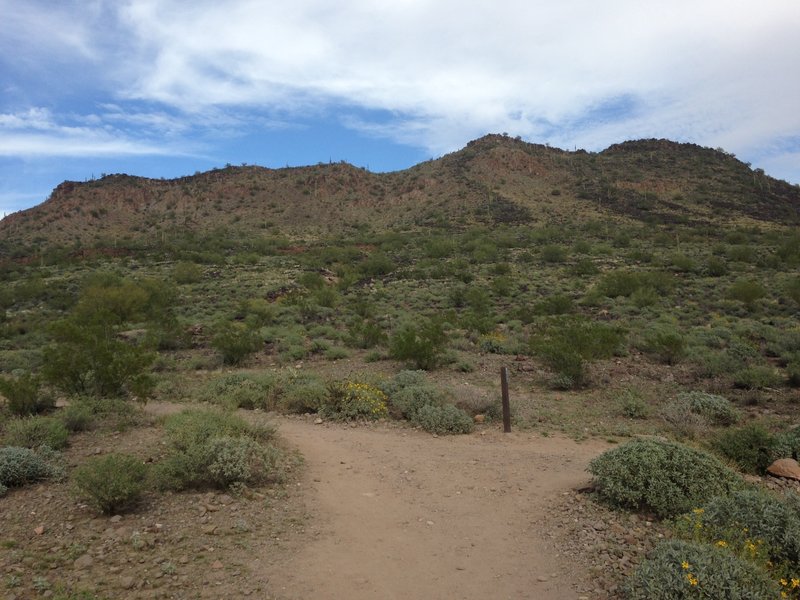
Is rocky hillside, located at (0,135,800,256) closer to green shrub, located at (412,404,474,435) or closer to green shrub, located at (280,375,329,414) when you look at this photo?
green shrub, located at (280,375,329,414)

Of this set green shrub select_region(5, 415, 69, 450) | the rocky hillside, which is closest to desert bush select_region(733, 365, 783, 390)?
green shrub select_region(5, 415, 69, 450)

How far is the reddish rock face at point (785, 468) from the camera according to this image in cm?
723

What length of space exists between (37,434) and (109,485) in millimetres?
3030

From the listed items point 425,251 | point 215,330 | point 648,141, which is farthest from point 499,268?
point 648,141

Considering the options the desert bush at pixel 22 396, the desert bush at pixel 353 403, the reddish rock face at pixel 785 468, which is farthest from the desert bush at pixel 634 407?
the desert bush at pixel 22 396

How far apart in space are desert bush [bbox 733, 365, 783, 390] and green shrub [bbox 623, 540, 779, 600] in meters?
9.41

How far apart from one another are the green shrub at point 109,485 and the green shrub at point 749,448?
25.6ft

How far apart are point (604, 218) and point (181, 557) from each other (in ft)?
200

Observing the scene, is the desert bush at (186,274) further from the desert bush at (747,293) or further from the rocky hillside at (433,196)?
the desert bush at (747,293)

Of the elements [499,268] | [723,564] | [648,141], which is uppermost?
[648,141]

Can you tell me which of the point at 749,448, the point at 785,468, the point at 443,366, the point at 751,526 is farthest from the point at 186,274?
the point at 751,526

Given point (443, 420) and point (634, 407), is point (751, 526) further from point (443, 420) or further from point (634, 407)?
point (634, 407)

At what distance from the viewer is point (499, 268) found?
117ft

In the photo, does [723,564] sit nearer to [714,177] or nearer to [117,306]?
[117,306]
